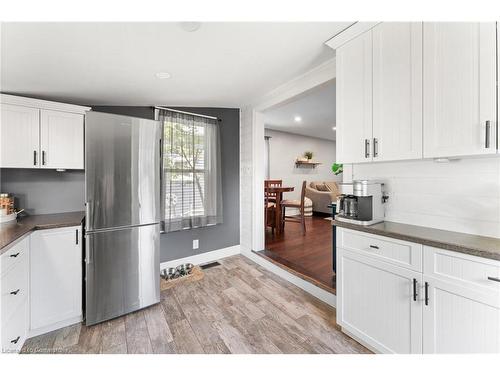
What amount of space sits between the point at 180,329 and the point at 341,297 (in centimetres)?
136

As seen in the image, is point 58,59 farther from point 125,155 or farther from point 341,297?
point 341,297

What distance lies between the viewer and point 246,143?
11.0 ft

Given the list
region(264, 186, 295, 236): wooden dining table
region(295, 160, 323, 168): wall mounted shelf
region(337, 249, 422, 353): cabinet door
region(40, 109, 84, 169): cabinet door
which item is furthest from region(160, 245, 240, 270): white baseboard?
region(295, 160, 323, 168): wall mounted shelf

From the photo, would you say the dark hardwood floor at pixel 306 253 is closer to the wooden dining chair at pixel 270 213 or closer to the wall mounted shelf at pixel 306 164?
the wooden dining chair at pixel 270 213

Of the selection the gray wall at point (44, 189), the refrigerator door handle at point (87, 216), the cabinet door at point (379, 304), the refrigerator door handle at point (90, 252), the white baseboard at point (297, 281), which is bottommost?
the white baseboard at point (297, 281)

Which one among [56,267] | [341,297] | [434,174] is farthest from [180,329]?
[434,174]

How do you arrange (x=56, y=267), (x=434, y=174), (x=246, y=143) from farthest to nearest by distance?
(x=246, y=143), (x=56, y=267), (x=434, y=174)

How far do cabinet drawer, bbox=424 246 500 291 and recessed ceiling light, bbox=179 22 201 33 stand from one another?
1.94 meters

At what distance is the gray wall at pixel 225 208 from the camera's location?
2.99 meters

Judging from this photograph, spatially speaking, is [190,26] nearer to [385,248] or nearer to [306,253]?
[385,248]

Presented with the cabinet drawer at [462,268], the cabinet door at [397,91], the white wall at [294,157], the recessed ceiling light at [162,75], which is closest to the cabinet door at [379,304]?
the cabinet drawer at [462,268]

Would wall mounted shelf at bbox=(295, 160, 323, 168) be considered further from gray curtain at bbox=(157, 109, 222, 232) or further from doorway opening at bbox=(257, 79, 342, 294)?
gray curtain at bbox=(157, 109, 222, 232)

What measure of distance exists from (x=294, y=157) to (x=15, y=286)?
5773 millimetres

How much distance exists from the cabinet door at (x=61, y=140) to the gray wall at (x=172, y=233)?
32 cm
